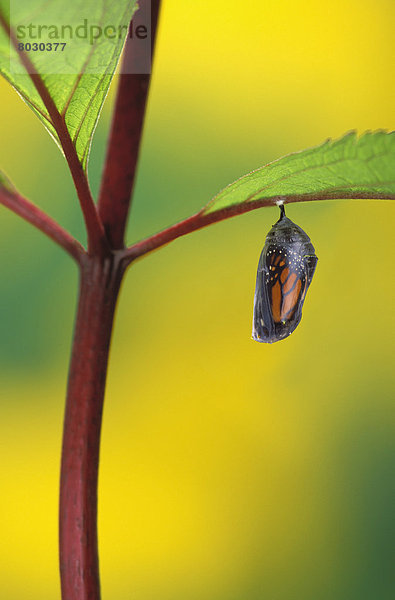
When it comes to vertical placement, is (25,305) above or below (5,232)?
below

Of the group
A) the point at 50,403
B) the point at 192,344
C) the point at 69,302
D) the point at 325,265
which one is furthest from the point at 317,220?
the point at 50,403

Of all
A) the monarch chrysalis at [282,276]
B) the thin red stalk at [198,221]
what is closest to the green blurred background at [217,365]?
the monarch chrysalis at [282,276]

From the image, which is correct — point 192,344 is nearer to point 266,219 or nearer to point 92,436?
point 266,219

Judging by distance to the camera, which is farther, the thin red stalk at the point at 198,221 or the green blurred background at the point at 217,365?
the green blurred background at the point at 217,365

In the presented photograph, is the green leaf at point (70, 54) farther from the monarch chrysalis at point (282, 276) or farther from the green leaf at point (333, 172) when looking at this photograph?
the monarch chrysalis at point (282, 276)

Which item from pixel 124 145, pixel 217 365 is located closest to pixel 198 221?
pixel 124 145
